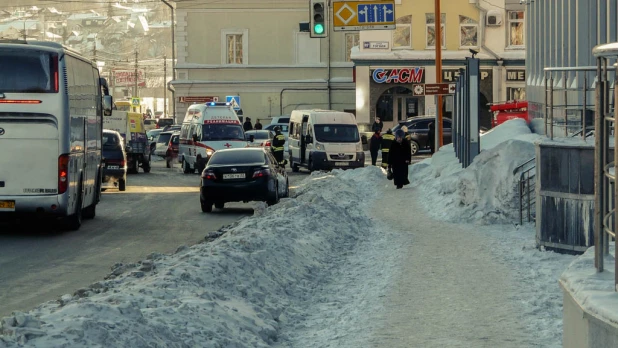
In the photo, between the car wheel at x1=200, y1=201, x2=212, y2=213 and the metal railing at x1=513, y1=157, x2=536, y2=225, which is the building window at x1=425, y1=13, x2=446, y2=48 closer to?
the car wheel at x1=200, y1=201, x2=212, y2=213

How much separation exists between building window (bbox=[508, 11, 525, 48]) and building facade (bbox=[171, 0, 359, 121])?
11.5 meters

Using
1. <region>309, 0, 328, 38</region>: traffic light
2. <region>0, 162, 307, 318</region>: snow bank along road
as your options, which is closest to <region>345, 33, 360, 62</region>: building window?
<region>309, 0, 328, 38</region>: traffic light

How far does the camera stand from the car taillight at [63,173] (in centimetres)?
2027

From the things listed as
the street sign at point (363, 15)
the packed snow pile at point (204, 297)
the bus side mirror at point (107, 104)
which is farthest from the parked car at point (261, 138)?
the packed snow pile at point (204, 297)

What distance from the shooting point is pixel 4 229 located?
71.5 feet

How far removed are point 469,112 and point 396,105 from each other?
134ft

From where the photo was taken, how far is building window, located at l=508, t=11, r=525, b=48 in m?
65.3

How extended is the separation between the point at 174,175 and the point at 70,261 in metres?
28.0

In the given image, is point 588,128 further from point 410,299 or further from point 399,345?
point 399,345

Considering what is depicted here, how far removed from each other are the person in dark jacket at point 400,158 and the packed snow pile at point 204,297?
11926 mm

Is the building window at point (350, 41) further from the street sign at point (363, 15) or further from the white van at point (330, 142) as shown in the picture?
the street sign at point (363, 15)

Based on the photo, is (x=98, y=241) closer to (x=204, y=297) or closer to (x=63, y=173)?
(x=63, y=173)

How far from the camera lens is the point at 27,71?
66.1ft

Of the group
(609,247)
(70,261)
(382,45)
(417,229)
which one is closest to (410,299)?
(609,247)
